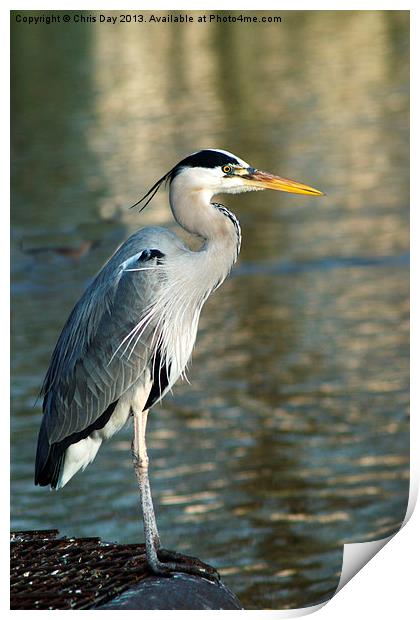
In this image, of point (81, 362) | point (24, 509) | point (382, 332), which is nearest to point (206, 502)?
point (24, 509)

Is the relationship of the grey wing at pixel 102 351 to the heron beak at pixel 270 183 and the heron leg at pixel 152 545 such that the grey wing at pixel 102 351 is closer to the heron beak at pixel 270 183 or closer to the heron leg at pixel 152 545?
the heron leg at pixel 152 545

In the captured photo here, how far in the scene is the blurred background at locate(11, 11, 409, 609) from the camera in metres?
3.59

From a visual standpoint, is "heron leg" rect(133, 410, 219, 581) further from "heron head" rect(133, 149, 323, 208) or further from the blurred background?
the blurred background

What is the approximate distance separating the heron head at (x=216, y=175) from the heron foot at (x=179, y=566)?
747 mm

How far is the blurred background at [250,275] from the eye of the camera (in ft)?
11.8

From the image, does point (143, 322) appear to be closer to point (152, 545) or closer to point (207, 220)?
point (207, 220)

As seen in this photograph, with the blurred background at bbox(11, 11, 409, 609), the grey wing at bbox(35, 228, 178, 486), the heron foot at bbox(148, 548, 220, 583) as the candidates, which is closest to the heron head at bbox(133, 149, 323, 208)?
the grey wing at bbox(35, 228, 178, 486)

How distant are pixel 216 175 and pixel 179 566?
80cm

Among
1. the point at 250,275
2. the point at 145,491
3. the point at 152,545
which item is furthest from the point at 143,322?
the point at 250,275

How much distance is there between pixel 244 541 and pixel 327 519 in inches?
12.2

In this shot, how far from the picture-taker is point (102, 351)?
2564 millimetres

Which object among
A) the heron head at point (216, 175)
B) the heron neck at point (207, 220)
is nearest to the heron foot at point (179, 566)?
the heron neck at point (207, 220)
